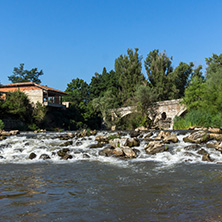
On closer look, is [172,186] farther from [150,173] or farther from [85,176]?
[85,176]

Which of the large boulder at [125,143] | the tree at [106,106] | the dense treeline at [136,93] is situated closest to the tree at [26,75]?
the dense treeline at [136,93]

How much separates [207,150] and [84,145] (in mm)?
6607

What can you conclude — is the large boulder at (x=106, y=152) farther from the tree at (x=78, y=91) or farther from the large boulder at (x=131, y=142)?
the tree at (x=78, y=91)

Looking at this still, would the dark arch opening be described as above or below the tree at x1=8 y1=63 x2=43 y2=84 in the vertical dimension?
below

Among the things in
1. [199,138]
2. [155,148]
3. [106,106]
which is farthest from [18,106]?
[199,138]

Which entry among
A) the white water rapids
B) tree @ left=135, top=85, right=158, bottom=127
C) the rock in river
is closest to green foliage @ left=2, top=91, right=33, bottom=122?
the white water rapids

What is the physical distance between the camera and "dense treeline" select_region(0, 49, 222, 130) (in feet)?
75.1

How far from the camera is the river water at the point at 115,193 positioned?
13.2 ft

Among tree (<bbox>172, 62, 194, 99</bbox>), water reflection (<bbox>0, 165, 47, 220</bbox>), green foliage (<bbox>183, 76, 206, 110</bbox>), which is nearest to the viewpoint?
water reflection (<bbox>0, 165, 47, 220</bbox>)

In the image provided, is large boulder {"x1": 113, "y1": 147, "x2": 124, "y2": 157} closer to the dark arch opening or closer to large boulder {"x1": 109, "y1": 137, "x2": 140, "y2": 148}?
large boulder {"x1": 109, "y1": 137, "x2": 140, "y2": 148}

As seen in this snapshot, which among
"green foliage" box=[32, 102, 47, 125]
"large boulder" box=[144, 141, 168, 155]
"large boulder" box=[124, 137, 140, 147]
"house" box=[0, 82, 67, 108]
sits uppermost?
"house" box=[0, 82, 67, 108]

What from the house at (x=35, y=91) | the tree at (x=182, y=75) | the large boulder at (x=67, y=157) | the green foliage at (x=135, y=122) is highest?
the tree at (x=182, y=75)

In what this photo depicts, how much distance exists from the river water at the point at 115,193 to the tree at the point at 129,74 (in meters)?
31.2

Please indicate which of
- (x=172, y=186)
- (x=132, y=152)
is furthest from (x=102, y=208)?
(x=132, y=152)
